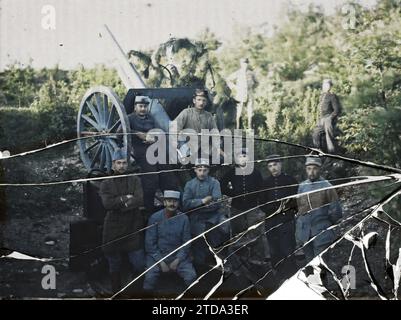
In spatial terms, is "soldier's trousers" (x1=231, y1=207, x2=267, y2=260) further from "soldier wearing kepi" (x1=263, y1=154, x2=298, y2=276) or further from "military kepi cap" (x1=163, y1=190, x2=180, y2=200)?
"military kepi cap" (x1=163, y1=190, x2=180, y2=200)

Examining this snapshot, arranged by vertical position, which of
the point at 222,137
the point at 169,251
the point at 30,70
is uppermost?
the point at 30,70

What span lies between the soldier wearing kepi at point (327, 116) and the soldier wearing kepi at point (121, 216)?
0.91 m

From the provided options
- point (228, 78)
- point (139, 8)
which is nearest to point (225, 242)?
point (228, 78)

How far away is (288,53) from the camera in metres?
4.92

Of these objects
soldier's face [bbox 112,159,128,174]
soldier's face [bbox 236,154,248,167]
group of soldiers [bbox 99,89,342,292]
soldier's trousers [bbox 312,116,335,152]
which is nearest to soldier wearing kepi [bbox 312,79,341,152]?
soldier's trousers [bbox 312,116,335,152]

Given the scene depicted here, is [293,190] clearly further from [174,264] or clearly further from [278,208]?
[174,264]

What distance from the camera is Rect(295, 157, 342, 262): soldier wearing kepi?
4.89 metres

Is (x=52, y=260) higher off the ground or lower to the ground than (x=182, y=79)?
lower

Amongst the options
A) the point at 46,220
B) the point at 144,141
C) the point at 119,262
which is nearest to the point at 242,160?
the point at 144,141

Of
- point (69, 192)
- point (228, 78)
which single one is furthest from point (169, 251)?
point (228, 78)

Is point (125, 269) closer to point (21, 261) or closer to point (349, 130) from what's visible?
point (21, 261)

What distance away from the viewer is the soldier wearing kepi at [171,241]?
4.93 meters

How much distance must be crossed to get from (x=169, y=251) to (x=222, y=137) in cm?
62

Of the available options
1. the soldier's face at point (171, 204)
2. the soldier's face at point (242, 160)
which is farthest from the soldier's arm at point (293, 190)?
the soldier's face at point (171, 204)
